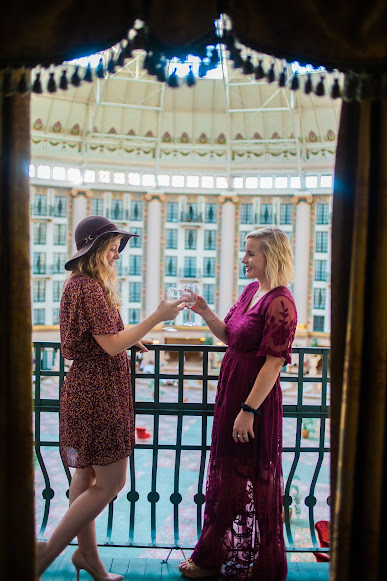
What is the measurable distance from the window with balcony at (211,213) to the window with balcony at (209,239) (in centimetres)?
32

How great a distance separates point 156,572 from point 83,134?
14806 mm

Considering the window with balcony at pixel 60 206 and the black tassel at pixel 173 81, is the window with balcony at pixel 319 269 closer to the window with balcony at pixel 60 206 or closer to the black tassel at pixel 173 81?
the window with balcony at pixel 60 206

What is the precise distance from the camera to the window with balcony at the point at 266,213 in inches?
615

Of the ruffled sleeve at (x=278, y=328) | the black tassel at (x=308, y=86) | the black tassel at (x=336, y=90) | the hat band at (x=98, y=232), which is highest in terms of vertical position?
the black tassel at (x=308, y=86)

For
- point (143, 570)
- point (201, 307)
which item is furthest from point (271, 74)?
point (143, 570)

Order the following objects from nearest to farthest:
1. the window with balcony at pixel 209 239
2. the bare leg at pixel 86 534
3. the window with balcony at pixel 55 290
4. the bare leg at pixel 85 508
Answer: the bare leg at pixel 85 508
the bare leg at pixel 86 534
the window with balcony at pixel 55 290
the window with balcony at pixel 209 239

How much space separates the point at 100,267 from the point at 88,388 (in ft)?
1.21

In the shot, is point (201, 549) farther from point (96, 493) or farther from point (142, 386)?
point (142, 386)

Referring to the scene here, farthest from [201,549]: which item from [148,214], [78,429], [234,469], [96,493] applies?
[148,214]

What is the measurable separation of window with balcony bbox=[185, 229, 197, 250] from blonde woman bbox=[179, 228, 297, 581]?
1430 cm

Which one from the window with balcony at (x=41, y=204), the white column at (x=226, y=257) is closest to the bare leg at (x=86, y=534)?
the white column at (x=226, y=257)

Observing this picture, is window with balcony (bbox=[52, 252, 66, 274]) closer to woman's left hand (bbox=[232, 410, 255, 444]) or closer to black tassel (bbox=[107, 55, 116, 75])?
woman's left hand (bbox=[232, 410, 255, 444])

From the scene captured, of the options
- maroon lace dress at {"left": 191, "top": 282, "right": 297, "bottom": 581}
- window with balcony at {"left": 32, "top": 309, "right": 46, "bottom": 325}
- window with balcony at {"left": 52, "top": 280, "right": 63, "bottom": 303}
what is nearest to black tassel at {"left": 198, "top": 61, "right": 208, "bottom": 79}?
maroon lace dress at {"left": 191, "top": 282, "right": 297, "bottom": 581}

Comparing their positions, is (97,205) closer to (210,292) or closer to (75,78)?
(210,292)
